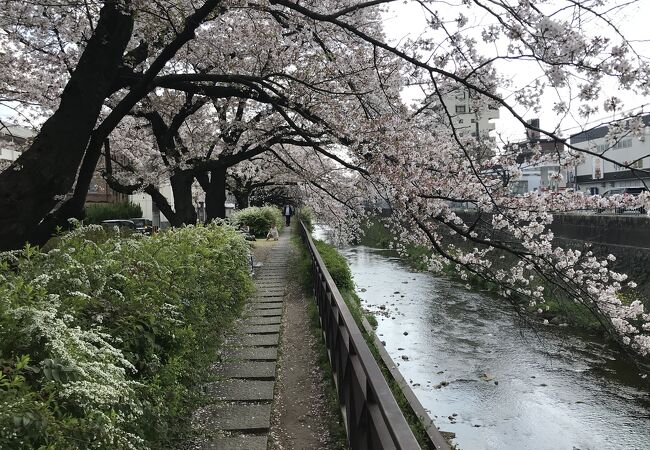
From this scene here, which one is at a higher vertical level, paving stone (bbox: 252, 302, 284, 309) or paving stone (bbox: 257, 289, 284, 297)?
paving stone (bbox: 257, 289, 284, 297)

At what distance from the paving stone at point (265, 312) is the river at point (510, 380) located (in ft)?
9.65

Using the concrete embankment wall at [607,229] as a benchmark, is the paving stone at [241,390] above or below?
below

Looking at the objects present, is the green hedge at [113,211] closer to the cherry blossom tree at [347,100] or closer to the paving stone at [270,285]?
the paving stone at [270,285]

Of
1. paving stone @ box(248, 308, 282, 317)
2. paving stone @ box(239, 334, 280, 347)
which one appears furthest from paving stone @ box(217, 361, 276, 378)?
paving stone @ box(248, 308, 282, 317)

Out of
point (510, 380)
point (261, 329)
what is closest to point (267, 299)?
point (261, 329)

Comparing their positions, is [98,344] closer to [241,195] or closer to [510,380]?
[510,380]

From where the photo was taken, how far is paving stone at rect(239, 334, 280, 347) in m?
7.44

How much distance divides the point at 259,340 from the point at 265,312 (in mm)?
2170

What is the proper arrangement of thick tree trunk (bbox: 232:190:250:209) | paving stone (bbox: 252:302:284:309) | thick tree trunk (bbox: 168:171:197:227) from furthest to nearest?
thick tree trunk (bbox: 232:190:250:209), thick tree trunk (bbox: 168:171:197:227), paving stone (bbox: 252:302:284:309)

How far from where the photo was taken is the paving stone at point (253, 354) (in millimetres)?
6678

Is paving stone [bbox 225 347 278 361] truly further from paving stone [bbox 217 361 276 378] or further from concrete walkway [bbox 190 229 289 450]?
paving stone [bbox 217 361 276 378]

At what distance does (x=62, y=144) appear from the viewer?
4969mm

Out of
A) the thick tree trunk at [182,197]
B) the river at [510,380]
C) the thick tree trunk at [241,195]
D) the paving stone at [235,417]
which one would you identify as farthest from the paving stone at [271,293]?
the thick tree trunk at [241,195]

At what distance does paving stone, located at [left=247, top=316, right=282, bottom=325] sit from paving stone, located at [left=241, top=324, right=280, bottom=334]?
Result: 227 millimetres
